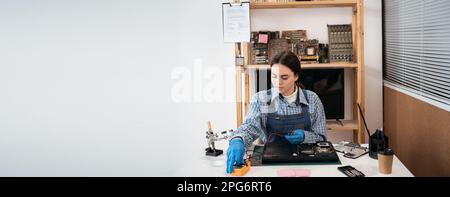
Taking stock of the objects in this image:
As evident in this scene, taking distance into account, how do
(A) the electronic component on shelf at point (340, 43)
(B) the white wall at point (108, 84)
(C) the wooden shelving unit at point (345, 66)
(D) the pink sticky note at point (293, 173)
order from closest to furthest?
(D) the pink sticky note at point (293, 173) < (C) the wooden shelving unit at point (345, 66) < (A) the electronic component on shelf at point (340, 43) < (B) the white wall at point (108, 84)

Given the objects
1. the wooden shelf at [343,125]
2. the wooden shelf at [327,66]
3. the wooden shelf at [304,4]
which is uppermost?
the wooden shelf at [304,4]

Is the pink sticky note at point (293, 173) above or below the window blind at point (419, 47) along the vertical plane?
below

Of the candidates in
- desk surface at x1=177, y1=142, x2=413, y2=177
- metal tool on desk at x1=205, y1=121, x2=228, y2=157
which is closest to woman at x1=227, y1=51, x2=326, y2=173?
metal tool on desk at x1=205, y1=121, x2=228, y2=157

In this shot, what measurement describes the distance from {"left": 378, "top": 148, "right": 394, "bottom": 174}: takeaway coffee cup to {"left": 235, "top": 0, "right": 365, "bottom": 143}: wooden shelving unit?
1.42 metres

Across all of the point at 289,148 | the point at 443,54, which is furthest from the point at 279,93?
the point at 443,54

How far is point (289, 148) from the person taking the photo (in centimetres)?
209

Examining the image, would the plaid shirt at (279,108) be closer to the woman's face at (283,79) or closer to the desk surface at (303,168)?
the woman's face at (283,79)

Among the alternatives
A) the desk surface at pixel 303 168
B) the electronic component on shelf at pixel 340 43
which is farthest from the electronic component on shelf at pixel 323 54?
the desk surface at pixel 303 168

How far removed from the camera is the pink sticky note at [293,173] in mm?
1778

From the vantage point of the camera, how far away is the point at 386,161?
5.90 feet

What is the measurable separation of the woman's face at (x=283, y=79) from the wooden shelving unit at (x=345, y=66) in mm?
703

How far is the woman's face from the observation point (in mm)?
2520

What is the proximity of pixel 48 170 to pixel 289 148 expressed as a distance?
8.73ft

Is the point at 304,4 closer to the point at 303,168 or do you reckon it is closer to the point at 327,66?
the point at 327,66
